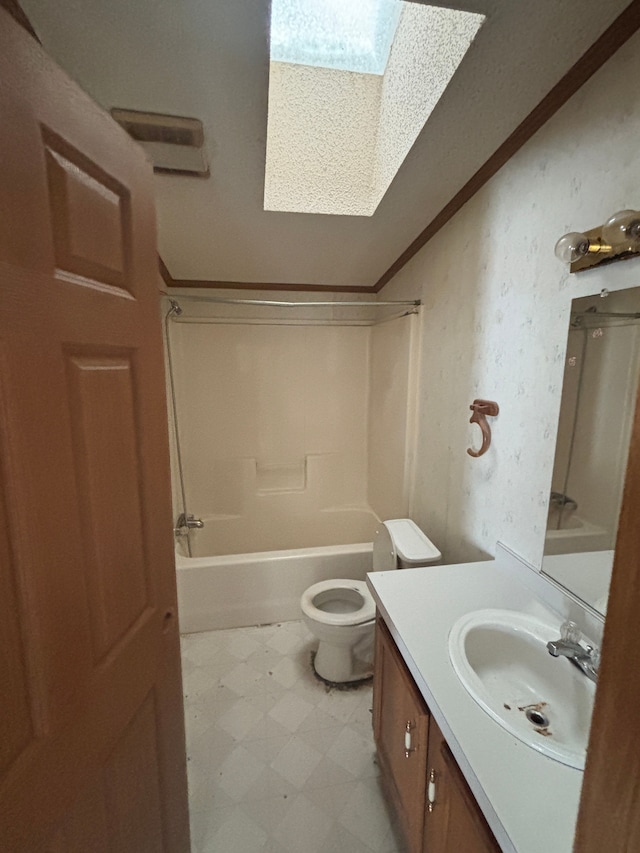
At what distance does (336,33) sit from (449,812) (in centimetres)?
238

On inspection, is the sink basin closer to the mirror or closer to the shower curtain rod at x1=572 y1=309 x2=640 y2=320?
the mirror

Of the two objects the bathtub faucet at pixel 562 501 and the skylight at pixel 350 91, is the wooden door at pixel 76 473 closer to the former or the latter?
the skylight at pixel 350 91

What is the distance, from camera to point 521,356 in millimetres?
1303

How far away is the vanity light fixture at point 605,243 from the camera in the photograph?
845mm

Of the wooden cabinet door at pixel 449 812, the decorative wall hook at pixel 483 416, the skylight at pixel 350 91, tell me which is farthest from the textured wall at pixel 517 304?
the wooden cabinet door at pixel 449 812

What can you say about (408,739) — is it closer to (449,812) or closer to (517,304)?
(449,812)

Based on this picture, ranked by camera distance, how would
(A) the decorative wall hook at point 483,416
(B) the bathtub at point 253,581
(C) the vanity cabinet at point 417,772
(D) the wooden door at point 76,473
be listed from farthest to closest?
(B) the bathtub at point 253,581 → (A) the decorative wall hook at point 483,416 → (C) the vanity cabinet at point 417,772 → (D) the wooden door at point 76,473

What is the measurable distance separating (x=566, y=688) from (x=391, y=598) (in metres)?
0.49

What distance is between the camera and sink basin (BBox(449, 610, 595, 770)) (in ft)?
2.83

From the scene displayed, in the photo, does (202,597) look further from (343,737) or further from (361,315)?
(361,315)

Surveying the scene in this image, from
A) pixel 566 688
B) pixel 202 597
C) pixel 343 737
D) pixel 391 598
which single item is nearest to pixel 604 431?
pixel 566 688

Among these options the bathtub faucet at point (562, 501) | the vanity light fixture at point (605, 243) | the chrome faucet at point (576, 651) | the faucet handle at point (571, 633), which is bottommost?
the chrome faucet at point (576, 651)

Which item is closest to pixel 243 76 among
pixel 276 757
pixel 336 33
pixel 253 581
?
pixel 336 33

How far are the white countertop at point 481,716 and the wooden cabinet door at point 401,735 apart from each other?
99 mm
